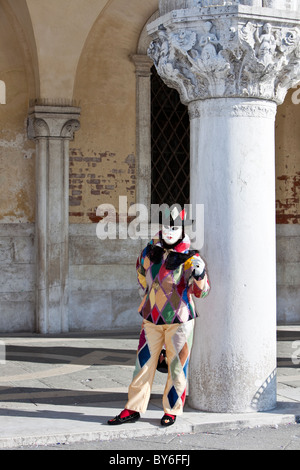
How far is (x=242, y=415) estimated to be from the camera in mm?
6164

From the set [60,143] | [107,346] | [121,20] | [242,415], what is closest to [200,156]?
[242,415]

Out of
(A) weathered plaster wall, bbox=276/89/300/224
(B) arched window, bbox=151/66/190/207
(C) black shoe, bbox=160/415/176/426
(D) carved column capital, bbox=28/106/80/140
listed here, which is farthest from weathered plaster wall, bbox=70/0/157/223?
(C) black shoe, bbox=160/415/176/426

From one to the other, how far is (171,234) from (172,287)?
0.37 m

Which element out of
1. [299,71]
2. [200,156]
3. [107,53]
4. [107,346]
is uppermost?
[107,53]

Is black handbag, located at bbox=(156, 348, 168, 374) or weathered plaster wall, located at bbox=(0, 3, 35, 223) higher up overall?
weathered plaster wall, located at bbox=(0, 3, 35, 223)

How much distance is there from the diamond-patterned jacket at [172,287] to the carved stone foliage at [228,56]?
1234 mm

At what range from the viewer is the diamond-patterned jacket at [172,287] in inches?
231

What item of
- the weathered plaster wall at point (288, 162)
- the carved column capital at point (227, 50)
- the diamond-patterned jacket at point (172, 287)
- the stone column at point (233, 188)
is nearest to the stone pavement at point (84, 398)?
the stone column at point (233, 188)

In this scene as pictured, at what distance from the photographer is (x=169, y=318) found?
587 cm

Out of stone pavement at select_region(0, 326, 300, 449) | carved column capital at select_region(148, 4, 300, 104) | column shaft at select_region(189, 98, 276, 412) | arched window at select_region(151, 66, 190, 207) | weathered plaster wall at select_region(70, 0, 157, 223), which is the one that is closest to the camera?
stone pavement at select_region(0, 326, 300, 449)

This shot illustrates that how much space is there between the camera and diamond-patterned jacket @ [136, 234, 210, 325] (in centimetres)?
588

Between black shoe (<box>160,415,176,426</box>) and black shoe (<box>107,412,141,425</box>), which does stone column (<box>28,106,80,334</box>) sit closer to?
black shoe (<box>107,412,141,425</box>)

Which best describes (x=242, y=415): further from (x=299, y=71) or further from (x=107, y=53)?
(x=107, y=53)
